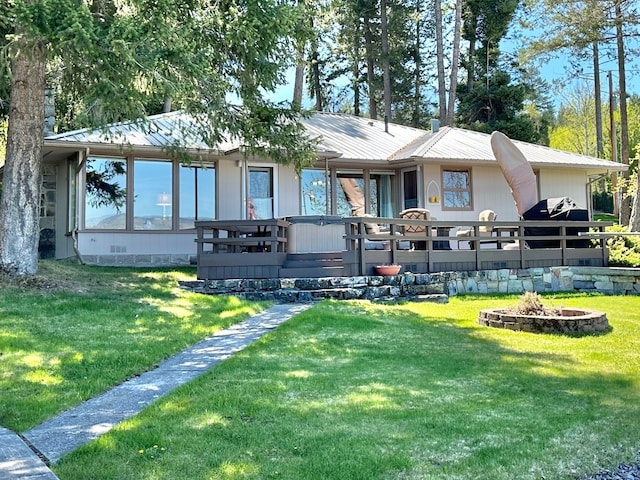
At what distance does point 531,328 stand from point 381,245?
5220 mm

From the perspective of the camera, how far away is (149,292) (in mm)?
9336

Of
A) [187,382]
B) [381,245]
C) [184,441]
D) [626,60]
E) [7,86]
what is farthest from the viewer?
[626,60]

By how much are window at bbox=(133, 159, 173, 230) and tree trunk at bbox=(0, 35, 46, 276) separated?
4281mm

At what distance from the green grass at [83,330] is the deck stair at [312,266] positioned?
133 centimetres

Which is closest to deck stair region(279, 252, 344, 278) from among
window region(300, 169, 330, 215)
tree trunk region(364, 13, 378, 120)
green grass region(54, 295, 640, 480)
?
green grass region(54, 295, 640, 480)

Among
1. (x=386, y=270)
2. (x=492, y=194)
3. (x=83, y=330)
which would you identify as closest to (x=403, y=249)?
(x=386, y=270)

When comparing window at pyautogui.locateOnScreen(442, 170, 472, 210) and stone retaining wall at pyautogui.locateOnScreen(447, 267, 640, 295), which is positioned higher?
window at pyautogui.locateOnScreen(442, 170, 472, 210)

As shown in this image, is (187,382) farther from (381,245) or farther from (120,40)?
(381,245)

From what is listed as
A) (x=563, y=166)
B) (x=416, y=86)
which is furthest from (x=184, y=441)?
Result: (x=416, y=86)

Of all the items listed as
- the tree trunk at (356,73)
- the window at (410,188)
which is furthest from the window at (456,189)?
the tree trunk at (356,73)

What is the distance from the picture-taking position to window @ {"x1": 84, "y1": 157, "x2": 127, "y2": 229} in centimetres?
1302

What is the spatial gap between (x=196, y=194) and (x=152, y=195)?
103cm

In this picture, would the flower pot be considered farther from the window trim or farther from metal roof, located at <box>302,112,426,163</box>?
the window trim

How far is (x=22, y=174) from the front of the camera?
8852mm
